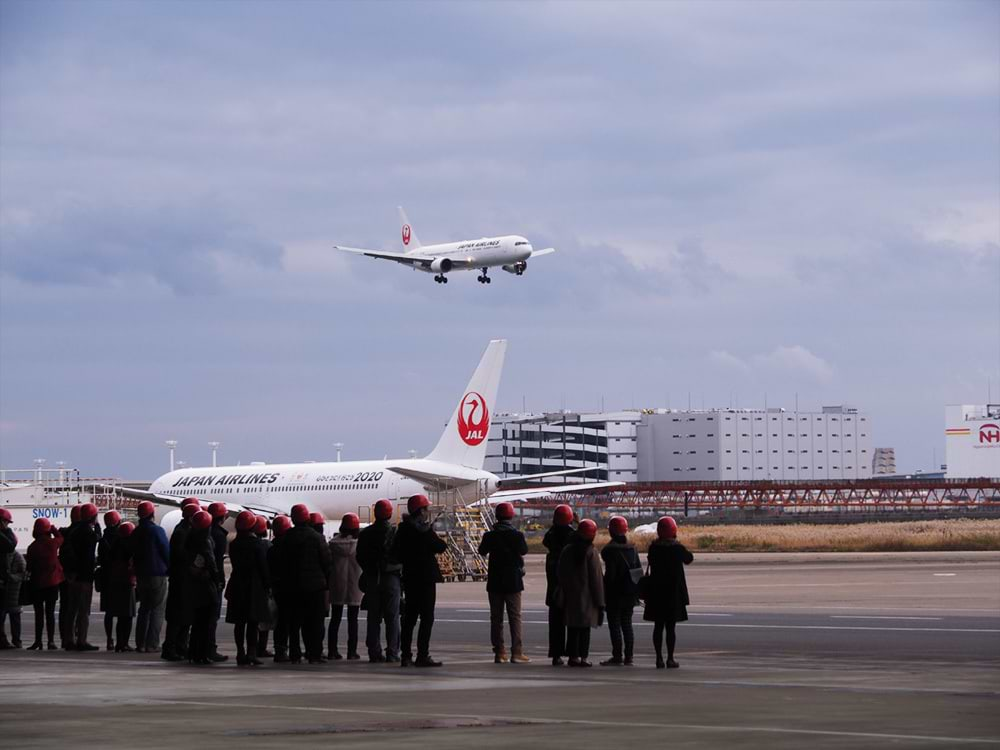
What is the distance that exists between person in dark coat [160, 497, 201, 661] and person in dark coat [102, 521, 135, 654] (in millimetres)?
1696

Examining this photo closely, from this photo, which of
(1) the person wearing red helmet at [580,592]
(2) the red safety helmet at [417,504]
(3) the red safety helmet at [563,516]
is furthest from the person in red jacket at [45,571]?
(1) the person wearing red helmet at [580,592]

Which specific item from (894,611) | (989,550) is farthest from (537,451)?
(894,611)

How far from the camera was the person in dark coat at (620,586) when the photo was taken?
19.9 m

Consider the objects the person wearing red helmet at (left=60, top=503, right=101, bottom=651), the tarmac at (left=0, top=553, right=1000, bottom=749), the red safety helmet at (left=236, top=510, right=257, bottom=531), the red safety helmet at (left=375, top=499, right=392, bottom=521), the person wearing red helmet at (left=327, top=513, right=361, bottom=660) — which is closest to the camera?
the tarmac at (left=0, top=553, right=1000, bottom=749)

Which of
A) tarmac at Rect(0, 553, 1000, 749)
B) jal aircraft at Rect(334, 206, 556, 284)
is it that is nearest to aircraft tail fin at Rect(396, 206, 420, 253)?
jal aircraft at Rect(334, 206, 556, 284)

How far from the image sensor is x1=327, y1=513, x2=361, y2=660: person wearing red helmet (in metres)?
22.0

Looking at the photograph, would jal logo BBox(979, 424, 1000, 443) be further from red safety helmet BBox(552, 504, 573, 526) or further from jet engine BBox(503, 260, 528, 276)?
red safety helmet BBox(552, 504, 573, 526)

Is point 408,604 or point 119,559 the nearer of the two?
point 408,604

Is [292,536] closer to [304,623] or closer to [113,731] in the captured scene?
[304,623]

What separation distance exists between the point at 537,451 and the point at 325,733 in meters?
185

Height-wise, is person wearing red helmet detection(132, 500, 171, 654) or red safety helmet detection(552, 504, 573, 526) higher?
red safety helmet detection(552, 504, 573, 526)

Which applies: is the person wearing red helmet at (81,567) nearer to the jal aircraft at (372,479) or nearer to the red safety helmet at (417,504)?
the red safety helmet at (417,504)

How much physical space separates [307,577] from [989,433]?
170583 millimetres

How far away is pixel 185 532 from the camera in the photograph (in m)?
21.2
